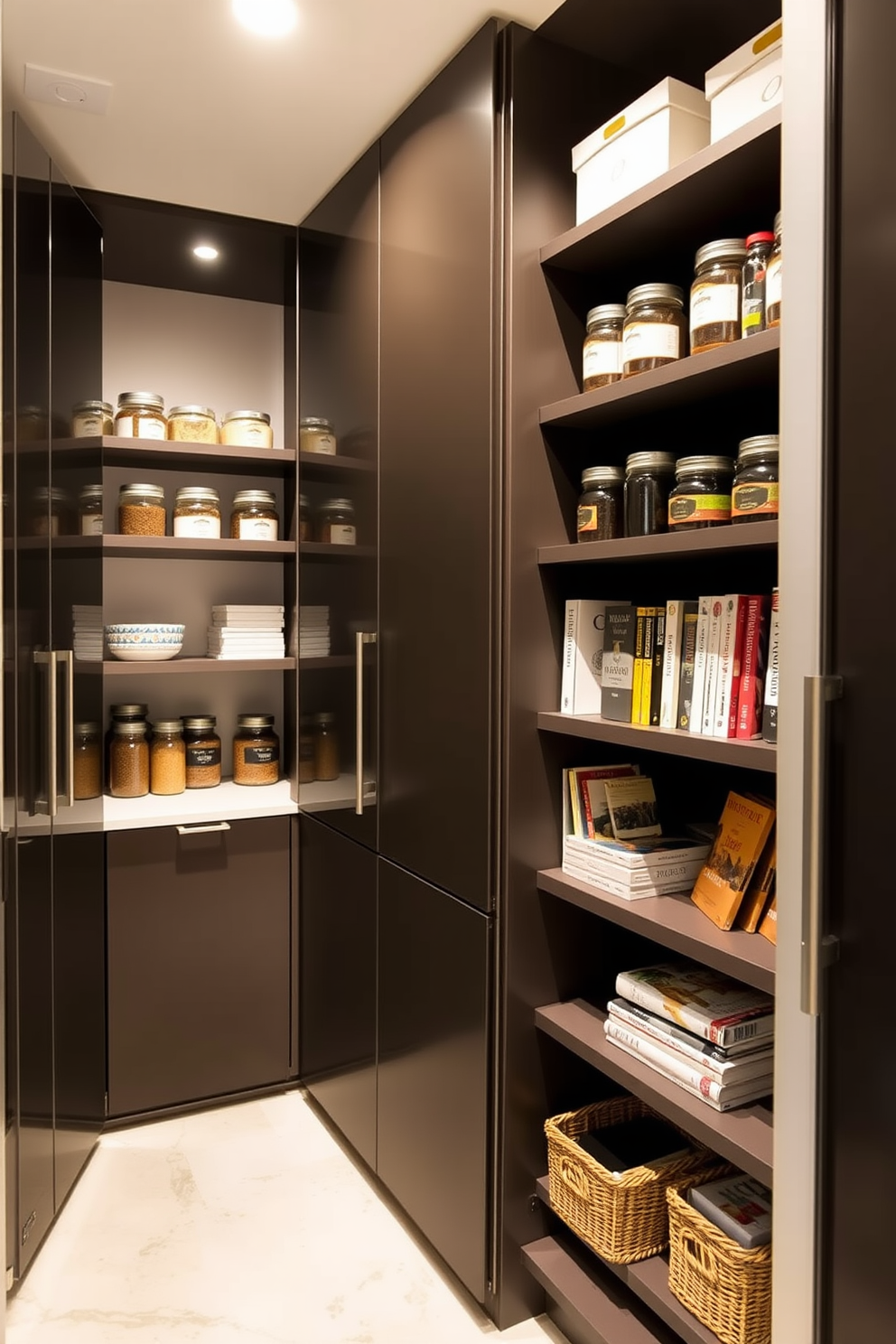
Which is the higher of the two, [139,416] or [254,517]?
[139,416]

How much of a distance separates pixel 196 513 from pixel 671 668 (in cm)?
166

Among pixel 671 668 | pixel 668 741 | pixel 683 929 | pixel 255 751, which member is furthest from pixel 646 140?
pixel 255 751

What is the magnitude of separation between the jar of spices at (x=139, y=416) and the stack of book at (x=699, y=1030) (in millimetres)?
1946

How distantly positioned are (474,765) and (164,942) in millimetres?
1242

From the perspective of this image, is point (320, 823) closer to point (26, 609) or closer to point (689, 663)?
point (26, 609)

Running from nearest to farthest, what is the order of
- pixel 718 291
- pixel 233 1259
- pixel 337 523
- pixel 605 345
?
pixel 718 291, pixel 605 345, pixel 233 1259, pixel 337 523

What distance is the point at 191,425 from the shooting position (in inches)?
107

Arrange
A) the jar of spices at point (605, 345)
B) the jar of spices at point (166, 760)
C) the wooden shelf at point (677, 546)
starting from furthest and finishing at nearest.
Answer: the jar of spices at point (166, 760) < the jar of spices at point (605, 345) < the wooden shelf at point (677, 546)

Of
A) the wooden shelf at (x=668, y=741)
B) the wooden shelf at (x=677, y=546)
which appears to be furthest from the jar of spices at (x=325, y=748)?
the wooden shelf at (x=677, y=546)

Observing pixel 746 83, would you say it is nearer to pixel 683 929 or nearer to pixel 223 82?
pixel 223 82

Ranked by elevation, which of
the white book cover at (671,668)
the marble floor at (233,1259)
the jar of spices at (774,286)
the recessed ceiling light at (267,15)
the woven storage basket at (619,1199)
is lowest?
the marble floor at (233,1259)

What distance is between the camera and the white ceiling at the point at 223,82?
5.67ft

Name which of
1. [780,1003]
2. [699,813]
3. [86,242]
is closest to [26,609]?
[86,242]

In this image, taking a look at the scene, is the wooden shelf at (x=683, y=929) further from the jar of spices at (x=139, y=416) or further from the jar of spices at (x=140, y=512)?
the jar of spices at (x=139, y=416)
